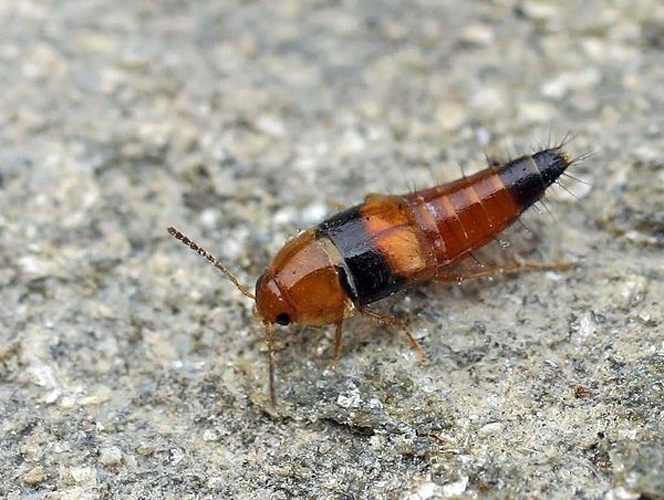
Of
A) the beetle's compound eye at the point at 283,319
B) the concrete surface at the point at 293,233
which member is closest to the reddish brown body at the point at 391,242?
the beetle's compound eye at the point at 283,319

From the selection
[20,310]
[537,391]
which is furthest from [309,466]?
[20,310]

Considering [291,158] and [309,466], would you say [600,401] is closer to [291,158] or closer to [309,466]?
[309,466]

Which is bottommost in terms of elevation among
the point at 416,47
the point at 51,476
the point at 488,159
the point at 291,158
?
the point at 51,476

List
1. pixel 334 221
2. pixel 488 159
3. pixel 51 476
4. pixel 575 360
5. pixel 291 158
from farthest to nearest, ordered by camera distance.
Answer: pixel 291 158
pixel 488 159
pixel 334 221
pixel 575 360
pixel 51 476

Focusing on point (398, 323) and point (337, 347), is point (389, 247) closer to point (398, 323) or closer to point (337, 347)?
point (398, 323)

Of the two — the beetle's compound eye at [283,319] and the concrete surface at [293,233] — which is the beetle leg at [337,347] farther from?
the beetle's compound eye at [283,319]

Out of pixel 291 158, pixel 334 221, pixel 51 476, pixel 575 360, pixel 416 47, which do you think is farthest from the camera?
pixel 416 47

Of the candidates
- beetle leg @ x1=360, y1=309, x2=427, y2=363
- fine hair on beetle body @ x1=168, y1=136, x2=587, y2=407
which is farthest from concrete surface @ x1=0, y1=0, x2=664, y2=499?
fine hair on beetle body @ x1=168, y1=136, x2=587, y2=407

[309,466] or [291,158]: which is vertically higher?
[291,158]

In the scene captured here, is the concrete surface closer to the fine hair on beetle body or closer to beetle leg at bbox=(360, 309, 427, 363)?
beetle leg at bbox=(360, 309, 427, 363)
